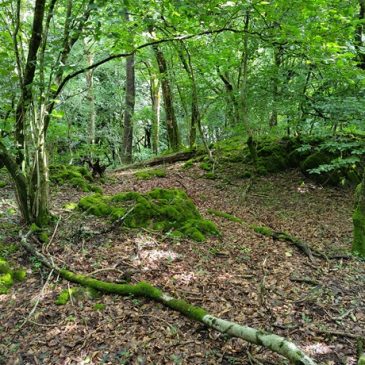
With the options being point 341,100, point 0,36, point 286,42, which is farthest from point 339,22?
point 0,36

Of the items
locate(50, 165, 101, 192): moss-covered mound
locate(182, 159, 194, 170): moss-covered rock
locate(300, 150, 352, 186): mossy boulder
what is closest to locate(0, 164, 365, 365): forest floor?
locate(50, 165, 101, 192): moss-covered mound

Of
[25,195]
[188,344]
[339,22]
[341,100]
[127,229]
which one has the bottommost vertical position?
[188,344]

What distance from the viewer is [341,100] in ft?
27.2

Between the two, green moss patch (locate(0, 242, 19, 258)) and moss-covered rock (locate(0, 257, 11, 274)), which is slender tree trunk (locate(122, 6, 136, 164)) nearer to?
green moss patch (locate(0, 242, 19, 258))

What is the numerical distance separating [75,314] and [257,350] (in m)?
2.25

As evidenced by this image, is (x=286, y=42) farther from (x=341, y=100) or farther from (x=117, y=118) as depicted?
(x=117, y=118)

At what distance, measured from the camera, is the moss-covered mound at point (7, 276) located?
4513mm

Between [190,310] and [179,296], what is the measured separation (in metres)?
0.45

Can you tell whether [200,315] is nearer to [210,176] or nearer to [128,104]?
[210,176]

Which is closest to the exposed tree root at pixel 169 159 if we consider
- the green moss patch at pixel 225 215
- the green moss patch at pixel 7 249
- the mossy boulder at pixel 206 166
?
the mossy boulder at pixel 206 166

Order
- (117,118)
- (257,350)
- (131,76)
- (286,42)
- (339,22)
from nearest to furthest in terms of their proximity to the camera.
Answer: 1. (257,350)
2. (286,42)
3. (339,22)
4. (131,76)
5. (117,118)

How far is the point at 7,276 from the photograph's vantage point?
463 centimetres

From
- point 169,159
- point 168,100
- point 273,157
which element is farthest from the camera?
point 168,100

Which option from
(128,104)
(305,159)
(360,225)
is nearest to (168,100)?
(128,104)
